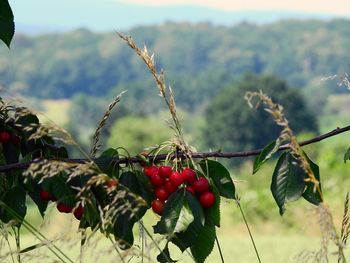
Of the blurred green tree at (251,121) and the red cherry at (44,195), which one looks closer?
the red cherry at (44,195)

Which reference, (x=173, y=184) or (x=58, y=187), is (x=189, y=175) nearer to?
(x=173, y=184)

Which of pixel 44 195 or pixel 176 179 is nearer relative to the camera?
pixel 176 179

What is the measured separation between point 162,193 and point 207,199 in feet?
0.29

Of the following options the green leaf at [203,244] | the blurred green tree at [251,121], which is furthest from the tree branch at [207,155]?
the blurred green tree at [251,121]

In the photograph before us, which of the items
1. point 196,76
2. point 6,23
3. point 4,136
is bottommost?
point 196,76

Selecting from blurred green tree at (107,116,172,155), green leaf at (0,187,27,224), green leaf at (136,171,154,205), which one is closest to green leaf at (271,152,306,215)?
green leaf at (136,171,154,205)

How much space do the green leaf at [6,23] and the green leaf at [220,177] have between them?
1.47 feet

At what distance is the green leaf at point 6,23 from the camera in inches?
60.2

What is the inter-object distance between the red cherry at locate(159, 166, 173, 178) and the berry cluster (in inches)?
15.1

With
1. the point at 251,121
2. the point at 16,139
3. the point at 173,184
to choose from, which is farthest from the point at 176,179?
the point at 251,121

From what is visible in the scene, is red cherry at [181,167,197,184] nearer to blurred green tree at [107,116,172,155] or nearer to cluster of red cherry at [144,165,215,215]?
cluster of red cherry at [144,165,215,215]

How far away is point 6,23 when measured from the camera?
154cm

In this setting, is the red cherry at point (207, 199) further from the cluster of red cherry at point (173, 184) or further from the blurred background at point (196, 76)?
the blurred background at point (196, 76)

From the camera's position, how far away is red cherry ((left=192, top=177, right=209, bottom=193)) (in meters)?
1.46
